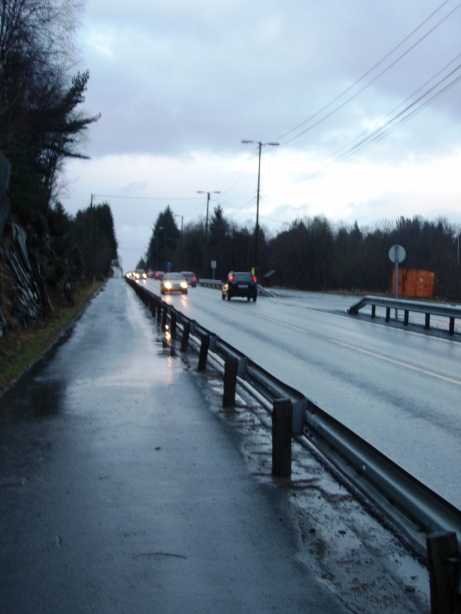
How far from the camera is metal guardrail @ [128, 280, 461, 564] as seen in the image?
389 centimetres

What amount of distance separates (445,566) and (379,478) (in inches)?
51.0

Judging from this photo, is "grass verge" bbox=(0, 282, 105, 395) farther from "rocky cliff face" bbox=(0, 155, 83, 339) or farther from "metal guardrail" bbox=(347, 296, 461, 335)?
"metal guardrail" bbox=(347, 296, 461, 335)

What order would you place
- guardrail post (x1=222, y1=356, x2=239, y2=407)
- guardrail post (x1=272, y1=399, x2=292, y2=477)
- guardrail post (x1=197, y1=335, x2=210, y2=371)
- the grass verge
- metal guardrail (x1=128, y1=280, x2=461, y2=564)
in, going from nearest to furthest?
metal guardrail (x1=128, y1=280, x2=461, y2=564) < guardrail post (x1=272, y1=399, x2=292, y2=477) < guardrail post (x1=222, y1=356, x2=239, y2=407) < the grass verge < guardrail post (x1=197, y1=335, x2=210, y2=371)

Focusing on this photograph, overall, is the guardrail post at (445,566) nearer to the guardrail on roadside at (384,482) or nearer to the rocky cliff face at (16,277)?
the guardrail on roadside at (384,482)

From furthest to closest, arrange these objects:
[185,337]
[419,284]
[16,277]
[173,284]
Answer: [173,284]
[419,284]
[16,277]
[185,337]

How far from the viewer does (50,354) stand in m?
15.7

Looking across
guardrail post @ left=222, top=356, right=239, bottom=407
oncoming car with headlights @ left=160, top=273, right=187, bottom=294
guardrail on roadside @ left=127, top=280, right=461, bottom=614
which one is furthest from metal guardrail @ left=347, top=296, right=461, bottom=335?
oncoming car with headlights @ left=160, top=273, right=187, bottom=294

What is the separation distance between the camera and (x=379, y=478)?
4.68 meters

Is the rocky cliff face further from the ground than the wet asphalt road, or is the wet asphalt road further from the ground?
the rocky cliff face

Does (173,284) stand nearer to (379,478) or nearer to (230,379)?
(230,379)

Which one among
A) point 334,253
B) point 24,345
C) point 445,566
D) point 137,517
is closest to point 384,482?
point 445,566

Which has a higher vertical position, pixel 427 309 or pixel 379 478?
pixel 427 309

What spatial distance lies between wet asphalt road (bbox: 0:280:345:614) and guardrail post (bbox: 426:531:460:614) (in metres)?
0.65

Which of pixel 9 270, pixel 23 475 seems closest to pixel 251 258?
pixel 9 270
